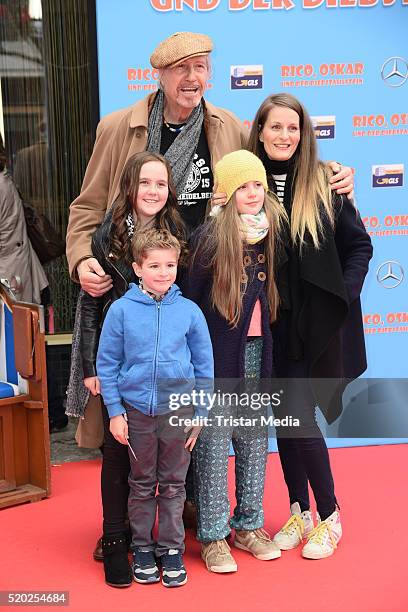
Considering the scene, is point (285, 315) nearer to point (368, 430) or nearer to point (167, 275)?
point (167, 275)

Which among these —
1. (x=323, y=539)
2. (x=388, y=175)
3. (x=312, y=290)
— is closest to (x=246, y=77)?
(x=388, y=175)

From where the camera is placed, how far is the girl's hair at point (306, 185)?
3.11 metres

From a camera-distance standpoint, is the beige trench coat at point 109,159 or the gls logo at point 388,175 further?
the gls logo at point 388,175

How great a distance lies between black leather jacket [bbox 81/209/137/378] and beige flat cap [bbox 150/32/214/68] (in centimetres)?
58

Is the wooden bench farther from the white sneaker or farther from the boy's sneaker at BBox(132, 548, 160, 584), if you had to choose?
the white sneaker

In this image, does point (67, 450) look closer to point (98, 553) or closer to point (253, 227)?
point (98, 553)

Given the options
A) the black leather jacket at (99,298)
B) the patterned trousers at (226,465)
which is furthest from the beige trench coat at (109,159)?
the patterned trousers at (226,465)

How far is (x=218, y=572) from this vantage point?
312cm

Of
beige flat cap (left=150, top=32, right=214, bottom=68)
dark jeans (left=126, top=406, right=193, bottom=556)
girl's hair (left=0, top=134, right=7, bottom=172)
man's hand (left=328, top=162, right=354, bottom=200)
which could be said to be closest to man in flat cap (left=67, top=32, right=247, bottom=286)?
beige flat cap (left=150, top=32, right=214, bottom=68)

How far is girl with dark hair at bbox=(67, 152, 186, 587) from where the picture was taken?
119 inches

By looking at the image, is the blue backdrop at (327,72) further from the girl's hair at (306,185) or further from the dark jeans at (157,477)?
the dark jeans at (157,477)

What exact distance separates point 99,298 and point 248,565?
3.64 ft

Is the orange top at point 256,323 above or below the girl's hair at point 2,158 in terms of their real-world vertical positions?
below

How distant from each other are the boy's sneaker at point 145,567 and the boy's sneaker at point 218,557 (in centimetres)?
19
